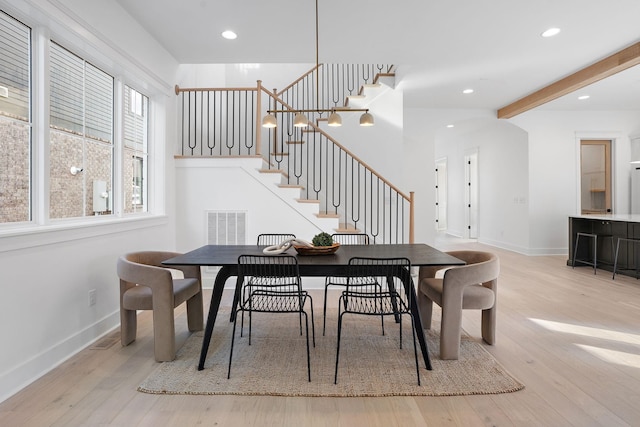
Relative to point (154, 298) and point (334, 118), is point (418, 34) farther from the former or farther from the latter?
point (154, 298)

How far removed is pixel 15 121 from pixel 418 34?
3.71 meters

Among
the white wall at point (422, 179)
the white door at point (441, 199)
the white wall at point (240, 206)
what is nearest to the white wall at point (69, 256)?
the white wall at point (240, 206)

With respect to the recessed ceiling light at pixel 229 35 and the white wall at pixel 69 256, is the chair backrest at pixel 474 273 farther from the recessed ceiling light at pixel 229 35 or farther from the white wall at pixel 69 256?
the recessed ceiling light at pixel 229 35

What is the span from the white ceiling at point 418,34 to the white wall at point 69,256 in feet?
1.45

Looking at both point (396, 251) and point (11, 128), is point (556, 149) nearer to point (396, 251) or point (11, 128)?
point (396, 251)

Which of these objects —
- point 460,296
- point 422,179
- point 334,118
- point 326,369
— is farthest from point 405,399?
point 422,179

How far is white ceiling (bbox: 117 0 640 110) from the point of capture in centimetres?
342

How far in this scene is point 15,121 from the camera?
2459 millimetres

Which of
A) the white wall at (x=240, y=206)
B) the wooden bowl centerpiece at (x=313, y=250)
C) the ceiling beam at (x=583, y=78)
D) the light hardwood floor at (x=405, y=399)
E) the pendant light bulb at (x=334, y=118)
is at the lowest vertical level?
the light hardwood floor at (x=405, y=399)

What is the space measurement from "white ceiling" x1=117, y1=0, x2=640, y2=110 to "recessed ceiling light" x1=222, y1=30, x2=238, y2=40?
58 mm

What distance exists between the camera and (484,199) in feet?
30.2

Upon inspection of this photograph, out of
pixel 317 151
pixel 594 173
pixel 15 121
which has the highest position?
pixel 317 151

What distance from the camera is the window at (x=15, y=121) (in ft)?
7.82

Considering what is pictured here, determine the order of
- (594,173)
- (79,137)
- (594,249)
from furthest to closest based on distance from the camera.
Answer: (594,173) → (594,249) → (79,137)
